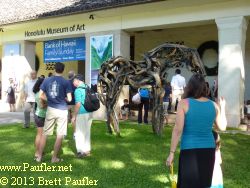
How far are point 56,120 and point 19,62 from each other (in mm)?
13528

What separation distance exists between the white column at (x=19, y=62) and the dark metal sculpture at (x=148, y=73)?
390 inches

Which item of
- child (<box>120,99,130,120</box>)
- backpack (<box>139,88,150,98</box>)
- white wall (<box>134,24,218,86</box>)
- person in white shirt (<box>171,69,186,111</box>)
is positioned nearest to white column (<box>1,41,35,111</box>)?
white wall (<box>134,24,218,86</box>)

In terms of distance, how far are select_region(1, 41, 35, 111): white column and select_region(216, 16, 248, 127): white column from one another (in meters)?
10.3

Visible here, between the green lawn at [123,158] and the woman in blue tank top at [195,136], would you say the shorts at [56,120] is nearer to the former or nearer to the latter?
the green lawn at [123,158]

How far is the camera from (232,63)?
1271cm

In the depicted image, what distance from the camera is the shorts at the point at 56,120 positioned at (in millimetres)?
7031

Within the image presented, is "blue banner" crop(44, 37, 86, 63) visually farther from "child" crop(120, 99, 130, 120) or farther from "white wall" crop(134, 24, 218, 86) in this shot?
"child" crop(120, 99, 130, 120)

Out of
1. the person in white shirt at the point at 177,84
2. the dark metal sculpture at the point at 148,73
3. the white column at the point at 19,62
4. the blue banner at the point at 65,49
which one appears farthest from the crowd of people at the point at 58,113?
the white column at the point at 19,62

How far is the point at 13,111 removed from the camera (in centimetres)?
1939

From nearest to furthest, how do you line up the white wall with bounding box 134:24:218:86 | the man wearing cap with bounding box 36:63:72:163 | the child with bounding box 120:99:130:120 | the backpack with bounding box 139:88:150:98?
the man wearing cap with bounding box 36:63:72:163 → the backpack with bounding box 139:88:150:98 → the child with bounding box 120:99:130:120 → the white wall with bounding box 134:24:218:86

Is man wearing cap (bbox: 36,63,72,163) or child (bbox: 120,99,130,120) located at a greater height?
man wearing cap (bbox: 36,63,72,163)

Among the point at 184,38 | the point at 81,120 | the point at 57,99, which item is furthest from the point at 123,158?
the point at 184,38

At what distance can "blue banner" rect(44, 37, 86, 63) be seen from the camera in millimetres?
17406

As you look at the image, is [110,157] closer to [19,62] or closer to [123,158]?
[123,158]
